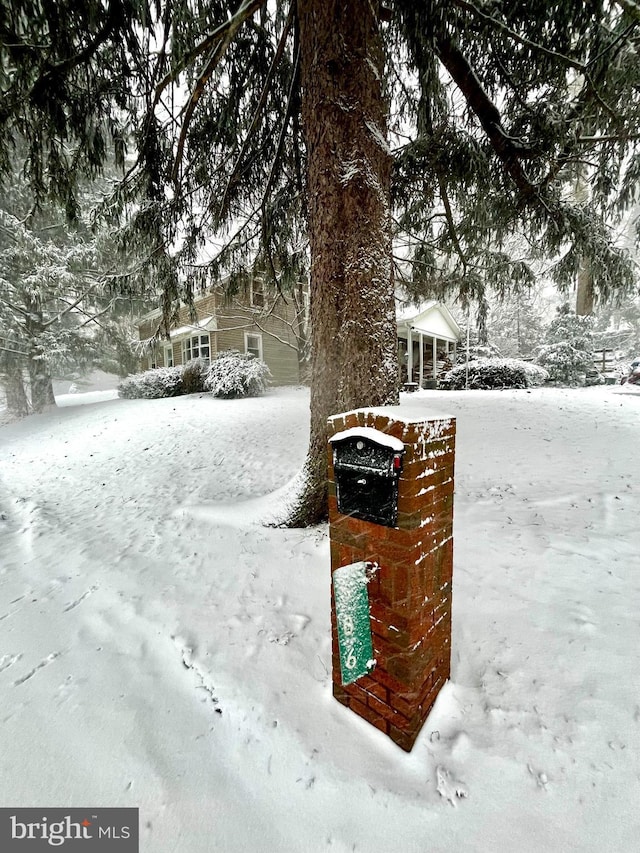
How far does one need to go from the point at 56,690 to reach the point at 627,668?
2.48 meters

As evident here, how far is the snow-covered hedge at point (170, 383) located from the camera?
12.5 m

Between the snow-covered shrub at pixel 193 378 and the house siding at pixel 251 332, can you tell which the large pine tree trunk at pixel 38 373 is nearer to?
the house siding at pixel 251 332

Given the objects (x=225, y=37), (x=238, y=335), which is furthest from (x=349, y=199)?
(x=238, y=335)

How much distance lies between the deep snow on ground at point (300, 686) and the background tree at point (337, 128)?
1163mm

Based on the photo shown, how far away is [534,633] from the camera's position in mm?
1864

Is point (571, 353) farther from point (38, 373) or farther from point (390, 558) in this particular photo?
point (38, 373)

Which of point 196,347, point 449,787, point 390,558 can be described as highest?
point 196,347

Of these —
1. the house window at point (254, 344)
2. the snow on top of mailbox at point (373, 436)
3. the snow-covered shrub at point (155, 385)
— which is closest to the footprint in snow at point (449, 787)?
the snow on top of mailbox at point (373, 436)

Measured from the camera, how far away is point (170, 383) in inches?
494

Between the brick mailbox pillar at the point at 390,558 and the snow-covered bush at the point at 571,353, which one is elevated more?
the snow-covered bush at the point at 571,353

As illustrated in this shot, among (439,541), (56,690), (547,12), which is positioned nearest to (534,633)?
(439,541)

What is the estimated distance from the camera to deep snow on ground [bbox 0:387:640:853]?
47.7 inches

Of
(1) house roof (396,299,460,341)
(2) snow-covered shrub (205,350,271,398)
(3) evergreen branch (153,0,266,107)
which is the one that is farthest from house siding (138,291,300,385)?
(3) evergreen branch (153,0,266,107)

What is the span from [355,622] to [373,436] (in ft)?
2.37
